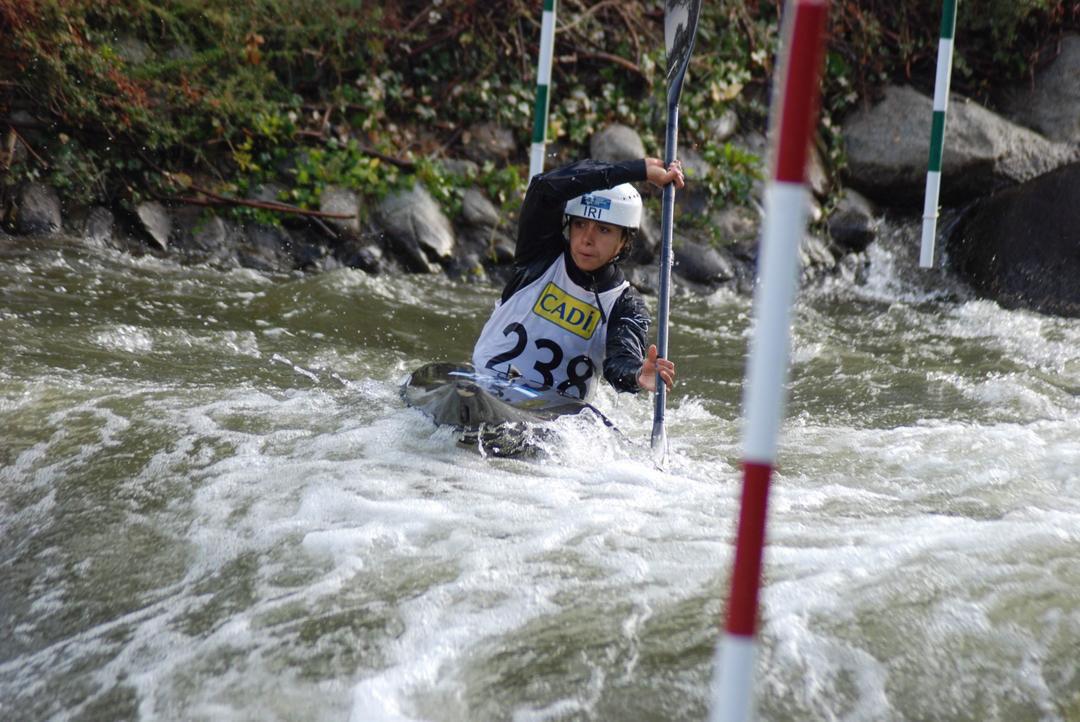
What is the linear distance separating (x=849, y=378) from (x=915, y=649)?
3.60 metres

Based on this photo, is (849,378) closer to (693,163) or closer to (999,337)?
(999,337)

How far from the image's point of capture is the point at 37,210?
23.9ft

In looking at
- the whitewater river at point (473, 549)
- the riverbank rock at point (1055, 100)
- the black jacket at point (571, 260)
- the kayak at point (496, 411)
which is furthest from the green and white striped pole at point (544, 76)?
the riverbank rock at point (1055, 100)

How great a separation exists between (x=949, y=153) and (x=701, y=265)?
2350mm

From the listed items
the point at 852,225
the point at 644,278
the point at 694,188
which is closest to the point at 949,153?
the point at 852,225

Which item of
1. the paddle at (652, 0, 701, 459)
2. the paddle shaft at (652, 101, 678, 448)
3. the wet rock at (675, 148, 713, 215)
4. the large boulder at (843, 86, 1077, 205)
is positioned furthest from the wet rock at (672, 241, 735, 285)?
the paddle shaft at (652, 101, 678, 448)

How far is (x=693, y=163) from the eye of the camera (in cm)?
894

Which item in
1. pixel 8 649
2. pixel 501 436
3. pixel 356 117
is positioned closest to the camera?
pixel 8 649

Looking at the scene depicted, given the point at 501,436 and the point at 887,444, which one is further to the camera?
the point at 887,444

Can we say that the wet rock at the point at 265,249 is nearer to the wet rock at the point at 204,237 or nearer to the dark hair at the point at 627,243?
the wet rock at the point at 204,237

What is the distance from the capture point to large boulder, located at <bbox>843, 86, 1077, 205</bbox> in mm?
9023

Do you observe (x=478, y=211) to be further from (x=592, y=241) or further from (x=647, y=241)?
(x=592, y=241)

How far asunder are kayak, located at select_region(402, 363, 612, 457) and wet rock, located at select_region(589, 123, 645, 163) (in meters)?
4.72

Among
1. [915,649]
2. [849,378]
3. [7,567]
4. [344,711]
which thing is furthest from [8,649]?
[849,378]
